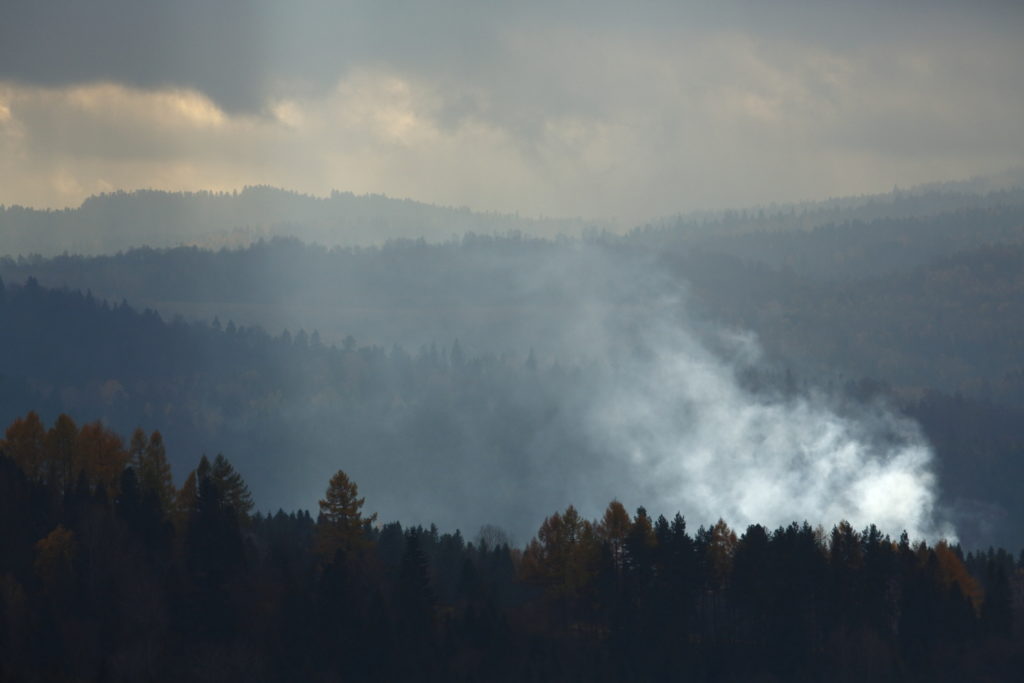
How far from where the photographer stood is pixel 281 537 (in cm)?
10431

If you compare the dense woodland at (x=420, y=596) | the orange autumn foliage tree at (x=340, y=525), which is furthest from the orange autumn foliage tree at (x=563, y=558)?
the orange autumn foliage tree at (x=340, y=525)

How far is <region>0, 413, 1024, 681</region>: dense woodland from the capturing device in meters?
86.1

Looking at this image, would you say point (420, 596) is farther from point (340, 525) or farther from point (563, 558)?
point (563, 558)

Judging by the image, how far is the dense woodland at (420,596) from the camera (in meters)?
86.1

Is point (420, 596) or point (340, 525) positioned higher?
point (340, 525)

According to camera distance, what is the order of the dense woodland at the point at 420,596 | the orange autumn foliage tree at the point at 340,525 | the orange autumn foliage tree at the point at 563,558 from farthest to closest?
the orange autumn foliage tree at the point at 563,558 → the orange autumn foliage tree at the point at 340,525 → the dense woodland at the point at 420,596

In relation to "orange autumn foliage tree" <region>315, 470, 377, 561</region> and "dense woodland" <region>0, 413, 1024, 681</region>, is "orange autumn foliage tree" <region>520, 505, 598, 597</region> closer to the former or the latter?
"dense woodland" <region>0, 413, 1024, 681</region>

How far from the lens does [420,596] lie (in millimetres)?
92688

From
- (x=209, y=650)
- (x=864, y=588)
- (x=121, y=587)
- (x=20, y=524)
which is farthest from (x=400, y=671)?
(x=864, y=588)

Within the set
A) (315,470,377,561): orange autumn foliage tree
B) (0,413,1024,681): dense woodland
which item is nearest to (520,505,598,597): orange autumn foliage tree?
(0,413,1024,681): dense woodland

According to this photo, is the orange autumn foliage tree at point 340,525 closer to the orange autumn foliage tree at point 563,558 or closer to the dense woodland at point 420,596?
the dense woodland at point 420,596

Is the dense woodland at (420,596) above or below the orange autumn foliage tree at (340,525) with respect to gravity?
below

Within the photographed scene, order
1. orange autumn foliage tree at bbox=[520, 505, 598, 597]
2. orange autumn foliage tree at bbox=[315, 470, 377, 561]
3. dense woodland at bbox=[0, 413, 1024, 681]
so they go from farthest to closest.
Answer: orange autumn foliage tree at bbox=[520, 505, 598, 597] → orange autumn foliage tree at bbox=[315, 470, 377, 561] → dense woodland at bbox=[0, 413, 1024, 681]

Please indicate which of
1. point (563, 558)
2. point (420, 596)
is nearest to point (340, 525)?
point (420, 596)
